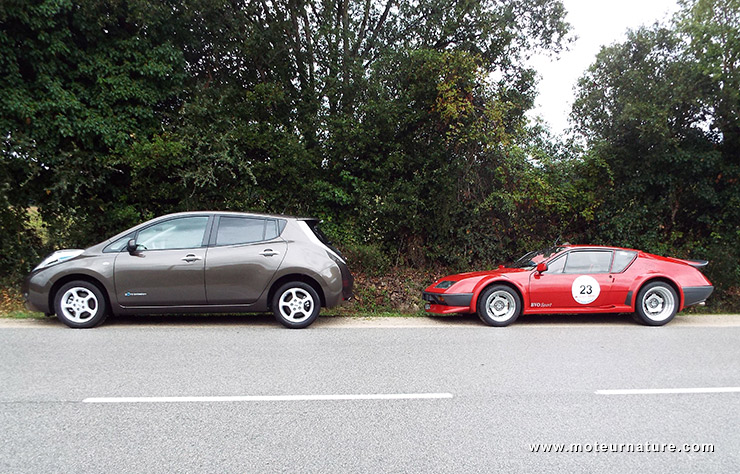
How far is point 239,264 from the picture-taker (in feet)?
24.5

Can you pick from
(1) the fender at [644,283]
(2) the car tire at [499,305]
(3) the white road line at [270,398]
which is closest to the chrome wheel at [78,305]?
(3) the white road line at [270,398]

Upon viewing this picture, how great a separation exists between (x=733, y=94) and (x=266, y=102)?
1081cm

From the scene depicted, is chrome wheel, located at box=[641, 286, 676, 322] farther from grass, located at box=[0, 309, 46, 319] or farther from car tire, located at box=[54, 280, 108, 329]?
grass, located at box=[0, 309, 46, 319]

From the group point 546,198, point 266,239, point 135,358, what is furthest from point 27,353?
point 546,198

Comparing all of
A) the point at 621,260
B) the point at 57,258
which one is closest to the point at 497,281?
the point at 621,260

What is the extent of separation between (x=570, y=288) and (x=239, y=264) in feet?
17.4

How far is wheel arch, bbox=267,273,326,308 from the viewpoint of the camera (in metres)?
7.64

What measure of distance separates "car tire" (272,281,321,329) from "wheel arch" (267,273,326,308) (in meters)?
0.08

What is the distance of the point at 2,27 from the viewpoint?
33.4ft

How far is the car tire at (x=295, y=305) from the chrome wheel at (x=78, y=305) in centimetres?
266

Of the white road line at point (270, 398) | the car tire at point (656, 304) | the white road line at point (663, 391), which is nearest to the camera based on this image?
the white road line at point (270, 398)

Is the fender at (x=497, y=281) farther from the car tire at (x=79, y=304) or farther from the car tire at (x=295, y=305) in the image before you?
the car tire at (x=79, y=304)

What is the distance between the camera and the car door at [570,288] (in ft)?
26.5

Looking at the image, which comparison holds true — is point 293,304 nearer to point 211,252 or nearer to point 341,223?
point 211,252
